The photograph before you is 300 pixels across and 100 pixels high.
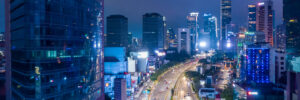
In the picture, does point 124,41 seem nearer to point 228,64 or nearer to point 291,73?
point 228,64

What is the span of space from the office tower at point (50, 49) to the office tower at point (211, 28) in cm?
11191

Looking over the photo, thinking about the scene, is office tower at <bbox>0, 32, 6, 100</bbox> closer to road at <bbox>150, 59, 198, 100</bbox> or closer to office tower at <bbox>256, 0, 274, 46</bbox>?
road at <bbox>150, 59, 198, 100</bbox>

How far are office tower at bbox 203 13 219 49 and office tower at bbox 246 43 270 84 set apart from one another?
84536 millimetres

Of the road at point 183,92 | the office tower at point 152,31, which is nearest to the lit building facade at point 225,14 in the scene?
the office tower at point 152,31

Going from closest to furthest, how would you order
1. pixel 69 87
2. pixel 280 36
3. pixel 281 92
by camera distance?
pixel 69 87 < pixel 281 92 < pixel 280 36

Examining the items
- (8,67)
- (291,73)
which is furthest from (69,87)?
(291,73)

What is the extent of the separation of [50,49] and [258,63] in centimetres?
3463

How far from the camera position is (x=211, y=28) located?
12788 centimetres

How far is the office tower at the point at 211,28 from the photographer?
121256mm

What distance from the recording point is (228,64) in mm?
60812

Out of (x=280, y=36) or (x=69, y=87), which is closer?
(x=69, y=87)

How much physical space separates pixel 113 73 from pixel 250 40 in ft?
154

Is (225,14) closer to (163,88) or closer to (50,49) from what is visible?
(163,88)

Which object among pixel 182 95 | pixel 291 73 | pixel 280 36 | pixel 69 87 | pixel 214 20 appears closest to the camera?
pixel 291 73
